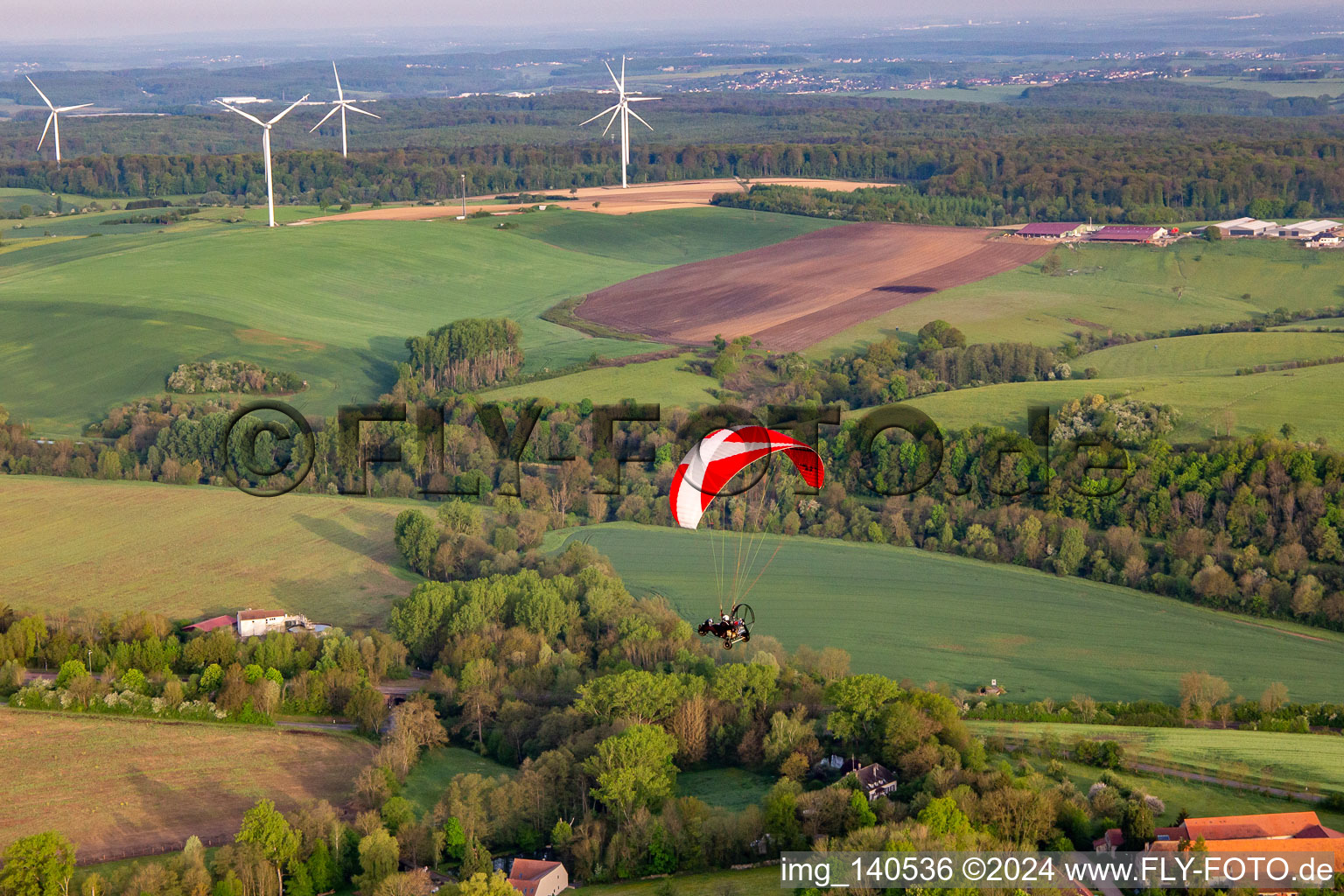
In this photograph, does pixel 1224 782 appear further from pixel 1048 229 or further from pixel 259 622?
pixel 1048 229

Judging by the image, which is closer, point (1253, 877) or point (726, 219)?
point (1253, 877)

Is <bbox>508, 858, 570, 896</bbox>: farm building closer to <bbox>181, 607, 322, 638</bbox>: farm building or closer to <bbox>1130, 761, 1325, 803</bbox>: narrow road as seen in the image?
<bbox>1130, 761, 1325, 803</bbox>: narrow road

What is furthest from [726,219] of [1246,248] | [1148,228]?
[1246,248]

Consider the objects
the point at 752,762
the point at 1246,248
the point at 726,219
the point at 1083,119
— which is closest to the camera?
the point at 752,762

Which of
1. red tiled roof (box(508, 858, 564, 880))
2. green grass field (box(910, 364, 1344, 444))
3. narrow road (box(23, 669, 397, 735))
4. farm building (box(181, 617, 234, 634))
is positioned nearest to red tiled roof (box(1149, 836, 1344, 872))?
red tiled roof (box(508, 858, 564, 880))

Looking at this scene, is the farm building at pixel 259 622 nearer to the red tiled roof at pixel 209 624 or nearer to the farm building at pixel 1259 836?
the red tiled roof at pixel 209 624

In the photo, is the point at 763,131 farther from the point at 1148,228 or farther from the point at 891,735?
the point at 891,735
